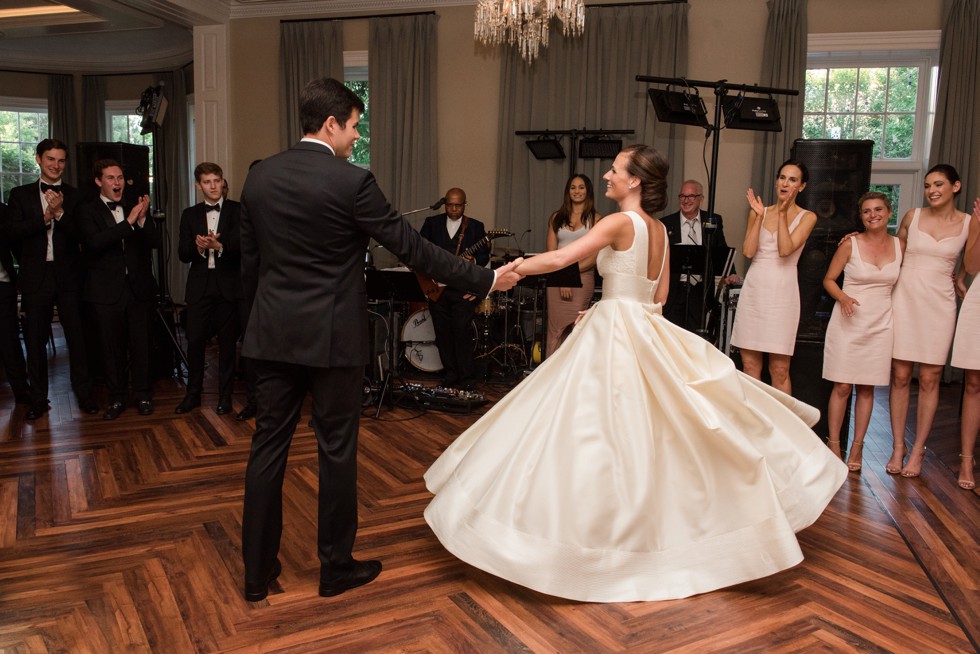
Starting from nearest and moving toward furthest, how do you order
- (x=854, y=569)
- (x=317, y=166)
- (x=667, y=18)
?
(x=317, y=166), (x=854, y=569), (x=667, y=18)

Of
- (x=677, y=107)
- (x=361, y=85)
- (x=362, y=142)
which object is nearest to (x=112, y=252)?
(x=677, y=107)

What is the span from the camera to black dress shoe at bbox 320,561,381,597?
2754mm

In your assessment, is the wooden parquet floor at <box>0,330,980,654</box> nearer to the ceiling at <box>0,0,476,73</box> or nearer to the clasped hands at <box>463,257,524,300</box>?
the clasped hands at <box>463,257,524,300</box>

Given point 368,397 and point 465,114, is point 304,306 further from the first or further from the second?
point 465,114

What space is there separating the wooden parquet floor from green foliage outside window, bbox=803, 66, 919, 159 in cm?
415

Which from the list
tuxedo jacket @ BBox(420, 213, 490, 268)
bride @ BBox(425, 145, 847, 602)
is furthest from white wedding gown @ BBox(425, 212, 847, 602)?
tuxedo jacket @ BBox(420, 213, 490, 268)

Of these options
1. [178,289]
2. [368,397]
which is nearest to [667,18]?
[368,397]

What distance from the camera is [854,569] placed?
121 inches

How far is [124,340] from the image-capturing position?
17.5 feet

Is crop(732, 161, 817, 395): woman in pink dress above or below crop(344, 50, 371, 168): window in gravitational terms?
below

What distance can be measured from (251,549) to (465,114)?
6.07 meters

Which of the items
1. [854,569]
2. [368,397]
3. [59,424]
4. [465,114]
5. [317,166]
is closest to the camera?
[317,166]

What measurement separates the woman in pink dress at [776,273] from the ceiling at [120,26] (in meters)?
4.59

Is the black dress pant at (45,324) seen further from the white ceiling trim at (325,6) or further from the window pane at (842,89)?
the window pane at (842,89)
